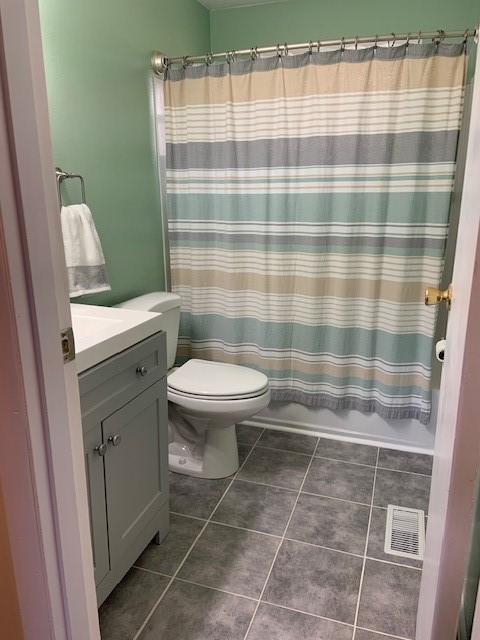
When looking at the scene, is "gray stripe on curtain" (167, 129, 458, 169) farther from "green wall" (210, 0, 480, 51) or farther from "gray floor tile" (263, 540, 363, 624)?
"gray floor tile" (263, 540, 363, 624)

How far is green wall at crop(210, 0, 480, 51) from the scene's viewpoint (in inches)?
94.3

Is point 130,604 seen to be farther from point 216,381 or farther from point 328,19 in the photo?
point 328,19

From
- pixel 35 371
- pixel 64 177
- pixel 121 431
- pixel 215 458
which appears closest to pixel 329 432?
pixel 215 458

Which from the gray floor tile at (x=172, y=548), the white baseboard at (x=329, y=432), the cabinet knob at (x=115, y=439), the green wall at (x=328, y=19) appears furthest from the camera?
the white baseboard at (x=329, y=432)

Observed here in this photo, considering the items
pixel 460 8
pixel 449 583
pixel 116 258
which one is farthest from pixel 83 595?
pixel 460 8

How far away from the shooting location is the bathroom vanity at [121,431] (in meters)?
1.35

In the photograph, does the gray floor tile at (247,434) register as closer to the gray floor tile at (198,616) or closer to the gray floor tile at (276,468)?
the gray floor tile at (276,468)

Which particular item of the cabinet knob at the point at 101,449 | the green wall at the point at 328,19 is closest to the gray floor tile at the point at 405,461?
the cabinet knob at the point at 101,449

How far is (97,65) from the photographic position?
199 cm

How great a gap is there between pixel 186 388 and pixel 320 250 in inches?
37.0

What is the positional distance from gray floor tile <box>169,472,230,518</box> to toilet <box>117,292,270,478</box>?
0.12ft

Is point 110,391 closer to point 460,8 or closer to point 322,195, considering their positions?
point 322,195

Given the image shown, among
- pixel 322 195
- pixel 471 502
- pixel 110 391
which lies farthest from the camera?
pixel 322 195

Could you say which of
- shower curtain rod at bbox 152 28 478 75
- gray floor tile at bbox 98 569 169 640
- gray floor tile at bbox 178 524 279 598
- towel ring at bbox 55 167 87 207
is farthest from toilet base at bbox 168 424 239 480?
shower curtain rod at bbox 152 28 478 75
